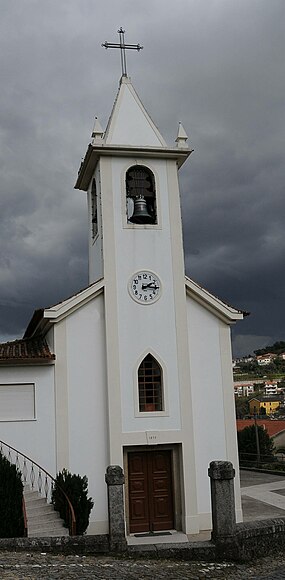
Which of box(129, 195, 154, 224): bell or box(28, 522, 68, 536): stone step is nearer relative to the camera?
box(28, 522, 68, 536): stone step

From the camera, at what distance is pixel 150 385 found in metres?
17.2

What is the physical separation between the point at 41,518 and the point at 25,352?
13.9 ft

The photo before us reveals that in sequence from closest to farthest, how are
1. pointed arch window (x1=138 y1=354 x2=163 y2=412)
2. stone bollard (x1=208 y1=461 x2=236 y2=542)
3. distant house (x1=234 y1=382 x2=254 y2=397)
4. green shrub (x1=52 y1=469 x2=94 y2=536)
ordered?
stone bollard (x1=208 y1=461 x2=236 y2=542) → green shrub (x1=52 y1=469 x2=94 y2=536) → pointed arch window (x1=138 y1=354 x2=163 y2=412) → distant house (x1=234 y1=382 x2=254 y2=397)

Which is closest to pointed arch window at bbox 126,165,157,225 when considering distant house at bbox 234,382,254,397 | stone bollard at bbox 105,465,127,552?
stone bollard at bbox 105,465,127,552

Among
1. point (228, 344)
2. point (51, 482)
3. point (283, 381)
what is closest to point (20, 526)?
point (51, 482)

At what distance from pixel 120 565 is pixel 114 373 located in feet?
20.9

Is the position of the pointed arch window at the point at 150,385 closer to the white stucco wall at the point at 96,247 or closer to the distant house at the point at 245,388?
the white stucco wall at the point at 96,247

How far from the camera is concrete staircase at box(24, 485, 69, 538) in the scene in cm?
1388

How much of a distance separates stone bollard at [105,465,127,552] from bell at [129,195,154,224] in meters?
7.98

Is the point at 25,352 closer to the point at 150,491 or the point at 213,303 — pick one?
the point at 150,491

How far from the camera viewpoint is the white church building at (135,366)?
53.5 ft

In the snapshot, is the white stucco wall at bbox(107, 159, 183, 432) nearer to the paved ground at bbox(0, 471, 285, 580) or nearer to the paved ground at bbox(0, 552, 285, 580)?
the paved ground at bbox(0, 471, 285, 580)

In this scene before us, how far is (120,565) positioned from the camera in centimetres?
1078

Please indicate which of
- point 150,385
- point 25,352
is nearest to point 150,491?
point 150,385
